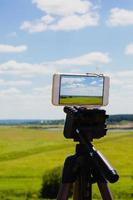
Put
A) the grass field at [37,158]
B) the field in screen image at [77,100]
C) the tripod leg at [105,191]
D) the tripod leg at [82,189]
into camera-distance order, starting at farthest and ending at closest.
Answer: the grass field at [37,158], the field in screen image at [77,100], the tripod leg at [82,189], the tripod leg at [105,191]

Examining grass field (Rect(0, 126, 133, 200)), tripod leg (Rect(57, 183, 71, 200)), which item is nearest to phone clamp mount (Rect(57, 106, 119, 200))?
tripod leg (Rect(57, 183, 71, 200))

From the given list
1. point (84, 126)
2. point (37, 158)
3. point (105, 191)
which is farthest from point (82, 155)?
point (37, 158)

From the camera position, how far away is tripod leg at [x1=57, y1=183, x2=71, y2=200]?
3406 mm

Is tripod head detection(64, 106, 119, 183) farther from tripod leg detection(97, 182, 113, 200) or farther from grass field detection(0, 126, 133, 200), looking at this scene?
grass field detection(0, 126, 133, 200)

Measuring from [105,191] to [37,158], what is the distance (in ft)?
269

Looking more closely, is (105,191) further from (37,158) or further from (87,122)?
(37,158)

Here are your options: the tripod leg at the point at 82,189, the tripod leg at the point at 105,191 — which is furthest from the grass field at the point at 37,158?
the tripod leg at the point at 105,191

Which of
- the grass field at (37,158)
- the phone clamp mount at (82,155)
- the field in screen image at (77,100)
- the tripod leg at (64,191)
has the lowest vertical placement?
the grass field at (37,158)

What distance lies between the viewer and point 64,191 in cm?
345

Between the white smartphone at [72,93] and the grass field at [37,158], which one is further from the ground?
the white smartphone at [72,93]

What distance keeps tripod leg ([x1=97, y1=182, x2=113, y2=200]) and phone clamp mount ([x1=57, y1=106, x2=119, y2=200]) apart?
0.02m

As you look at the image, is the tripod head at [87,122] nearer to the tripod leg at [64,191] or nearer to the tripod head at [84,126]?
the tripod head at [84,126]

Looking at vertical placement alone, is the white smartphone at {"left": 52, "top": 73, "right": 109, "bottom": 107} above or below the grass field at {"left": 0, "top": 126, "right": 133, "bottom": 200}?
above

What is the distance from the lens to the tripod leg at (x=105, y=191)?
3.35 metres
